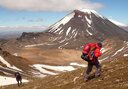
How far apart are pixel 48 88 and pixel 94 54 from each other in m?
10.3

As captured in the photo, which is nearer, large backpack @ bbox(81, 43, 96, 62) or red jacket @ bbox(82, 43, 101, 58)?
red jacket @ bbox(82, 43, 101, 58)

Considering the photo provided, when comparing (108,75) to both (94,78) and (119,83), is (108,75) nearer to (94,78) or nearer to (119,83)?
(94,78)

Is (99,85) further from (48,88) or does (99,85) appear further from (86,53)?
(48,88)

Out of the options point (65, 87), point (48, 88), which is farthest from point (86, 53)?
point (48, 88)

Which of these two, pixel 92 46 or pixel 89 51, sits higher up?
pixel 92 46

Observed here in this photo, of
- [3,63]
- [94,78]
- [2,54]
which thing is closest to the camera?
[94,78]

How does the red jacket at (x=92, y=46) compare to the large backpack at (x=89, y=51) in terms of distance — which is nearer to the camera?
the red jacket at (x=92, y=46)

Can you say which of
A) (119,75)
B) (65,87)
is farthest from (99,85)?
(65,87)

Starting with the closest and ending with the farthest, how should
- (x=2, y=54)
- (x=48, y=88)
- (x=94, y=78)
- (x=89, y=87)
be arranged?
(x=89, y=87) < (x=94, y=78) < (x=48, y=88) < (x=2, y=54)

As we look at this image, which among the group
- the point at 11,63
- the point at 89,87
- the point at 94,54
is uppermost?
the point at 11,63

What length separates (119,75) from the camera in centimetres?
2852

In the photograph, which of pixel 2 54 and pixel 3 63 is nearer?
pixel 3 63

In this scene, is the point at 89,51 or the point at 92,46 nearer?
the point at 92,46

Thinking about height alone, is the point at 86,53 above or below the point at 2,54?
below
